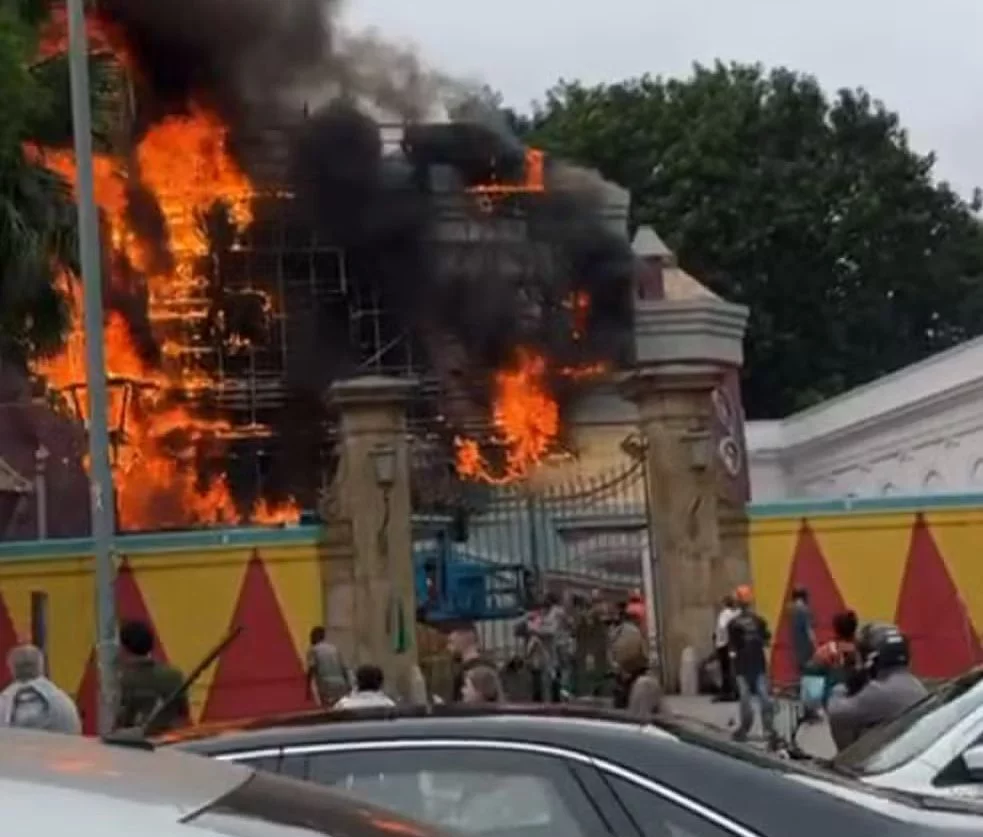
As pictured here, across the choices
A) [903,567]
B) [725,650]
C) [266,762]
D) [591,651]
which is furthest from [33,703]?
[591,651]

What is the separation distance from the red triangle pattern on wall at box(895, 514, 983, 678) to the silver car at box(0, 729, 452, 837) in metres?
20.8

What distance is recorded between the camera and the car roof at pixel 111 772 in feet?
8.67

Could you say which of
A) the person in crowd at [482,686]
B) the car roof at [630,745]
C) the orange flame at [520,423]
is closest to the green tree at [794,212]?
the orange flame at [520,423]

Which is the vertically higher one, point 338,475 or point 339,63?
point 339,63

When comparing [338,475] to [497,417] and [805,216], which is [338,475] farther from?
[805,216]

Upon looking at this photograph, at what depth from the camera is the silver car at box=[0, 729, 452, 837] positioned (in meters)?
2.51

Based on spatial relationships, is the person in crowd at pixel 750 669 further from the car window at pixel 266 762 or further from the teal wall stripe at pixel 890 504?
the car window at pixel 266 762

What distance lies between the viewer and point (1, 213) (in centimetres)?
2011

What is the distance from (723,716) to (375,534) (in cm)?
385

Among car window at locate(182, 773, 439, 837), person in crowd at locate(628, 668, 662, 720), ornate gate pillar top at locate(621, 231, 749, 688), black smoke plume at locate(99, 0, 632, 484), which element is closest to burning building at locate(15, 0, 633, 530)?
black smoke plume at locate(99, 0, 632, 484)

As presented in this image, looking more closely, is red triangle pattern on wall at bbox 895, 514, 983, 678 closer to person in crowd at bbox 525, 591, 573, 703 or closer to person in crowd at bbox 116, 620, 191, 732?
person in crowd at bbox 525, 591, 573, 703

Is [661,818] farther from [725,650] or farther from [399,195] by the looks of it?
[399,195]

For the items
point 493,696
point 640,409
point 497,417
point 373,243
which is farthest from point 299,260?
point 493,696

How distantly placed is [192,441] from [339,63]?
7.45 m
